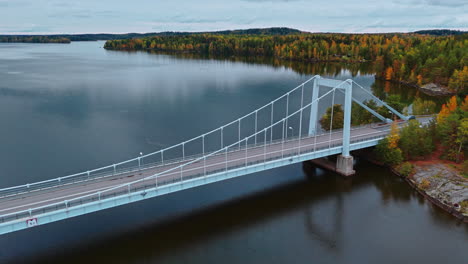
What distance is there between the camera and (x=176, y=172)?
97.5 feet

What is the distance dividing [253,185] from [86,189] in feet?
50.1

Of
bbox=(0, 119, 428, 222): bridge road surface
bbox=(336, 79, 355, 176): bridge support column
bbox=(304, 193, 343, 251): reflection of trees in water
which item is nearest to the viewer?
bbox=(0, 119, 428, 222): bridge road surface

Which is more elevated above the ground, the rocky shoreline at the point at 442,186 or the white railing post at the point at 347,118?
the white railing post at the point at 347,118

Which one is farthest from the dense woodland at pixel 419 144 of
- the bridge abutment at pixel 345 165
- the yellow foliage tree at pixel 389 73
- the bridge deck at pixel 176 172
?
the yellow foliage tree at pixel 389 73

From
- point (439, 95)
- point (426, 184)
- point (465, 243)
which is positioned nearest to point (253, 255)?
point (465, 243)

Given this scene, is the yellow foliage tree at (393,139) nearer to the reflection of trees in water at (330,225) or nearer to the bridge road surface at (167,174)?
the bridge road surface at (167,174)

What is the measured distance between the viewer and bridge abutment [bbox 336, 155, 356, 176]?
3784 cm

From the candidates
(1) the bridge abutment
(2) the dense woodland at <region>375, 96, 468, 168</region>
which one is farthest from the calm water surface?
(2) the dense woodland at <region>375, 96, 468, 168</region>

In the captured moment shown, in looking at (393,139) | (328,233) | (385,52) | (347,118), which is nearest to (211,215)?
(328,233)

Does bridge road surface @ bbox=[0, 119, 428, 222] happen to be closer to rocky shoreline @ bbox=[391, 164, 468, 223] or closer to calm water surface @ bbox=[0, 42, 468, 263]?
calm water surface @ bbox=[0, 42, 468, 263]

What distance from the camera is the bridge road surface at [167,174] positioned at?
83.3ft

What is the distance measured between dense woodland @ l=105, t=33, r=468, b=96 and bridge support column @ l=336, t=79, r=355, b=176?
50.0 meters

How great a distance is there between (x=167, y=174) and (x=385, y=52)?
101866 mm

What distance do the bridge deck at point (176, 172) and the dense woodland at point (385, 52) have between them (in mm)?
50515
